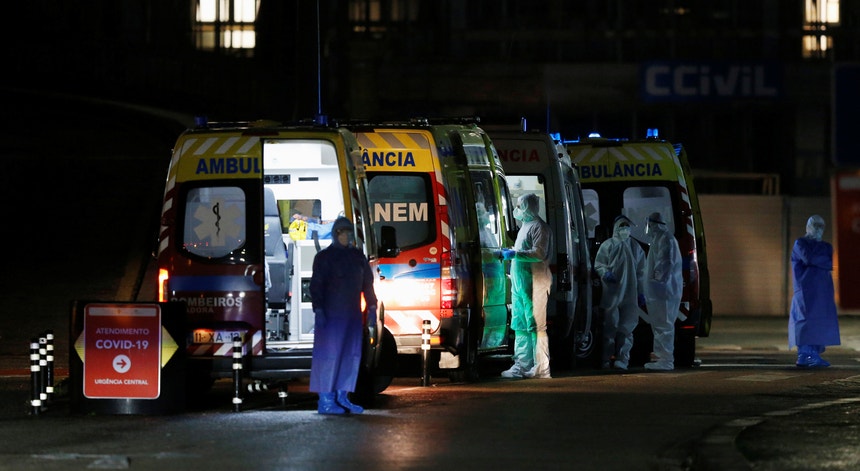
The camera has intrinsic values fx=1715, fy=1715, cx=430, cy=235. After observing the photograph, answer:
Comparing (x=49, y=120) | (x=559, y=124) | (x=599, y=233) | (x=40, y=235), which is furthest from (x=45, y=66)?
(x=599, y=233)

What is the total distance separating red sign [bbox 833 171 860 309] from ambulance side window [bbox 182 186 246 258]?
7.11 meters

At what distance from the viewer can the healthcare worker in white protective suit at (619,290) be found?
63.6 feet

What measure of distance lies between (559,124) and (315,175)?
2400 centimetres

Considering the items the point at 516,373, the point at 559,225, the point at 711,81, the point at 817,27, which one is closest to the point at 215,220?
the point at 516,373

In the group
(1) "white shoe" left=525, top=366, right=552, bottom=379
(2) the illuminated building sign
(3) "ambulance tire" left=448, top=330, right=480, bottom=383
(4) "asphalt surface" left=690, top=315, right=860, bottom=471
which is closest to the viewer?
(4) "asphalt surface" left=690, top=315, right=860, bottom=471

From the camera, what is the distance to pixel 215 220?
14.6m

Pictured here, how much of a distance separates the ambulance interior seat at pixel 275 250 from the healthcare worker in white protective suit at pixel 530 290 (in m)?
2.67

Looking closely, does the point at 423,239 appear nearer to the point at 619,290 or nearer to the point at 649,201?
the point at 619,290

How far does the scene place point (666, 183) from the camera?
67.0 feet

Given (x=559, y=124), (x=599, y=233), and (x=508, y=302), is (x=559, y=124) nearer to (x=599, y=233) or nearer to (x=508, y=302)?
(x=599, y=233)

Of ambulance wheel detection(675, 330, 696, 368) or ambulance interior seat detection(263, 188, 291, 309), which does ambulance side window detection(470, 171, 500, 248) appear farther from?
ambulance wheel detection(675, 330, 696, 368)

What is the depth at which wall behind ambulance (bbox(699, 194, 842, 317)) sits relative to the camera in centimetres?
2978

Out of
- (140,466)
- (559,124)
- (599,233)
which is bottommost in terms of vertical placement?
(140,466)

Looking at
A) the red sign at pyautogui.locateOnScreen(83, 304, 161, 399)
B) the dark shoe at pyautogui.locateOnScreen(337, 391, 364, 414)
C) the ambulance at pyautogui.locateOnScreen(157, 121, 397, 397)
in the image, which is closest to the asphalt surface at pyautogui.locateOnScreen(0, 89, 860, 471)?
the red sign at pyautogui.locateOnScreen(83, 304, 161, 399)
